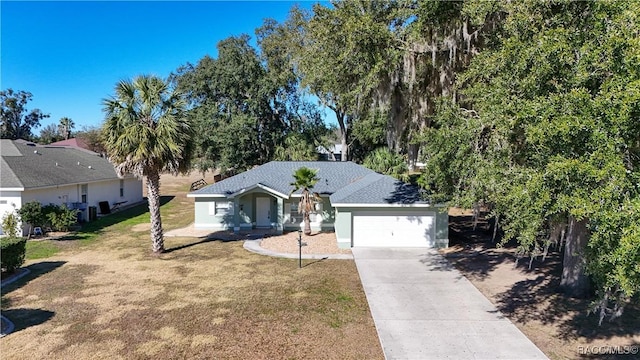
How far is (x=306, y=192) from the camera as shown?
58.8 feet

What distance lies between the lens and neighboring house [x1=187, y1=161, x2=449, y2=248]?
16141 mm

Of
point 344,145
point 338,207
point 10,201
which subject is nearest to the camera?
point 338,207

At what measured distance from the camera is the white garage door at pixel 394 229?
53.3ft

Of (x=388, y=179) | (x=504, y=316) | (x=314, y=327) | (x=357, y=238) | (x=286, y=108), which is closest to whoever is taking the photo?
(x=314, y=327)

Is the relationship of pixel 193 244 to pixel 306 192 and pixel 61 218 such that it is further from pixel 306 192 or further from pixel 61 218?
pixel 61 218

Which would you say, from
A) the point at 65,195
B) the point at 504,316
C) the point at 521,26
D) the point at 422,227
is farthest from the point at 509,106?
the point at 65,195

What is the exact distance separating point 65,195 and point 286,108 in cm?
2025

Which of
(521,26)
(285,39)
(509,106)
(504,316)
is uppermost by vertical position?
(285,39)

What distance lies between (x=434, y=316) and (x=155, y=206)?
1144 centimetres

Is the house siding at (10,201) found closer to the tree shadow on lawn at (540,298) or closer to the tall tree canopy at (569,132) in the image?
the tall tree canopy at (569,132)

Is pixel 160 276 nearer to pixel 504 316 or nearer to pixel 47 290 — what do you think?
pixel 47 290

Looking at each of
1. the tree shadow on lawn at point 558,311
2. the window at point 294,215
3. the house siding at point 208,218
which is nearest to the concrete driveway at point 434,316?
the tree shadow on lawn at point 558,311

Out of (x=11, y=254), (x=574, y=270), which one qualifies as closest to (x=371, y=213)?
(x=574, y=270)

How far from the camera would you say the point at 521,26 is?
29.3 ft
